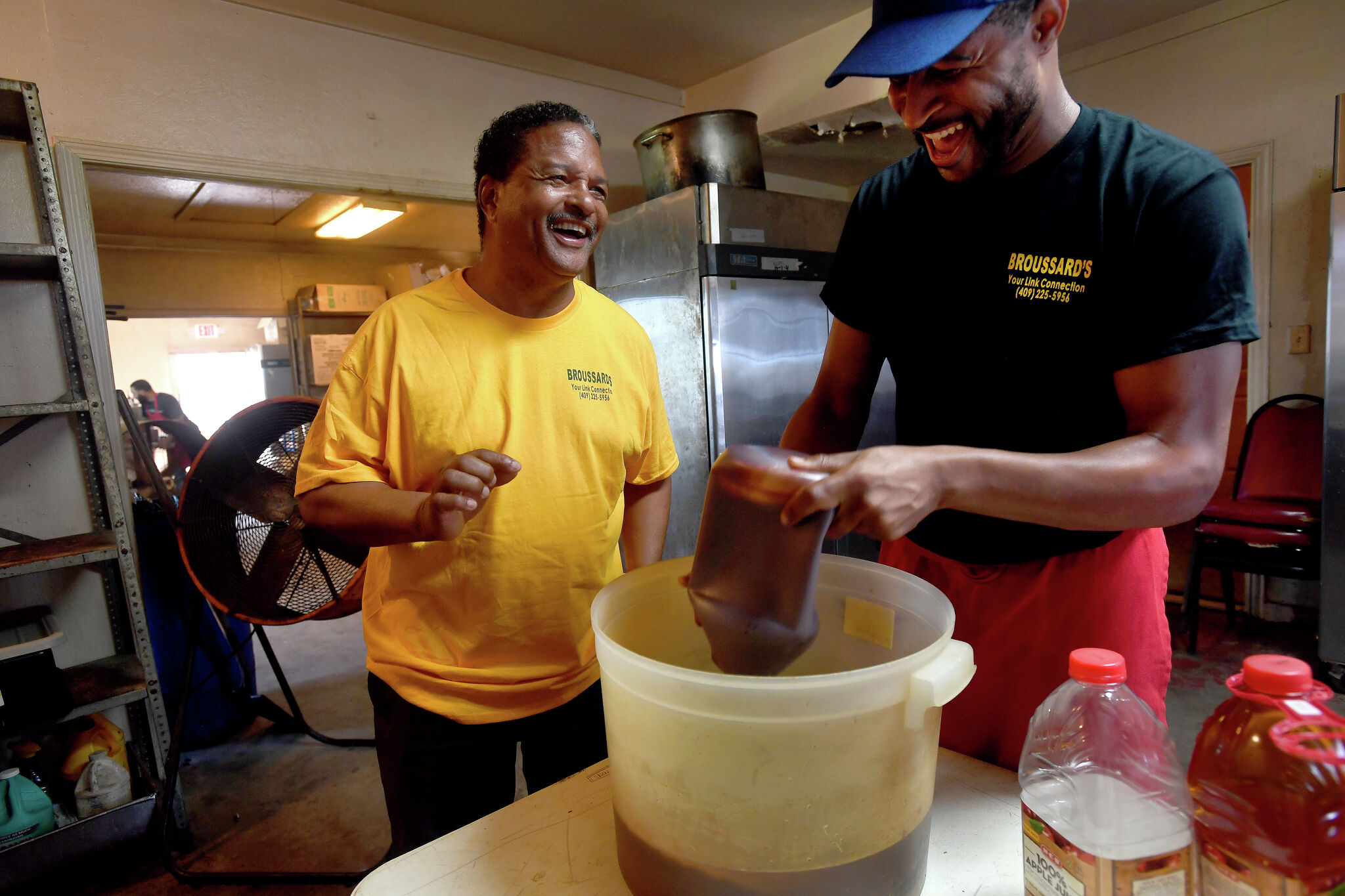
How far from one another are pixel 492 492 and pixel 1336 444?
3.39 metres

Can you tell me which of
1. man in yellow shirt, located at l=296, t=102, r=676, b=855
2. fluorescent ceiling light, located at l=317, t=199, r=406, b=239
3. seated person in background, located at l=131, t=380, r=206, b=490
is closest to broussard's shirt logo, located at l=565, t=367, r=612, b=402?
man in yellow shirt, located at l=296, t=102, r=676, b=855

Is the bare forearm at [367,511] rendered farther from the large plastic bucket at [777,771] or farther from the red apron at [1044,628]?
the red apron at [1044,628]

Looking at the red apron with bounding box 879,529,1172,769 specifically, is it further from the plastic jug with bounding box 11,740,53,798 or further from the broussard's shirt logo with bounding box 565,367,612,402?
the plastic jug with bounding box 11,740,53,798

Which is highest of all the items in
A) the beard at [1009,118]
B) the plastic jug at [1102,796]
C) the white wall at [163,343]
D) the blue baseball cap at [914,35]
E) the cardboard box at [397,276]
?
the cardboard box at [397,276]

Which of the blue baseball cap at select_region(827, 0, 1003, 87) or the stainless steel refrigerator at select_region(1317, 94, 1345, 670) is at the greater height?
the blue baseball cap at select_region(827, 0, 1003, 87)

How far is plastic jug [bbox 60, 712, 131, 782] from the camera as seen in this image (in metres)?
2.16

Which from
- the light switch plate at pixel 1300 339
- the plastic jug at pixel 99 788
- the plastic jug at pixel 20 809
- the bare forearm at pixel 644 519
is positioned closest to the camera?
the bare forearm at pixel 644 519

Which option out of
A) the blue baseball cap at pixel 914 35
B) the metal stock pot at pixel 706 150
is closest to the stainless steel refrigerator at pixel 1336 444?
the metal stock pot at pixel 706 150

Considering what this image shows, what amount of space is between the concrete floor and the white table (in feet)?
5.58

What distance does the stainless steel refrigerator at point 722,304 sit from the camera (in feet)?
10.2

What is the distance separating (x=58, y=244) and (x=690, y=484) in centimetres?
231

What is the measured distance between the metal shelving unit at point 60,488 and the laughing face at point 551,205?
1.59 metres

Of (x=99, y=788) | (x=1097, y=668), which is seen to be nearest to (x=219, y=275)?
(x=99, y=788)

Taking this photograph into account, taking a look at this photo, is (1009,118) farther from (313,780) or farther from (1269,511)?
(1269,511)
